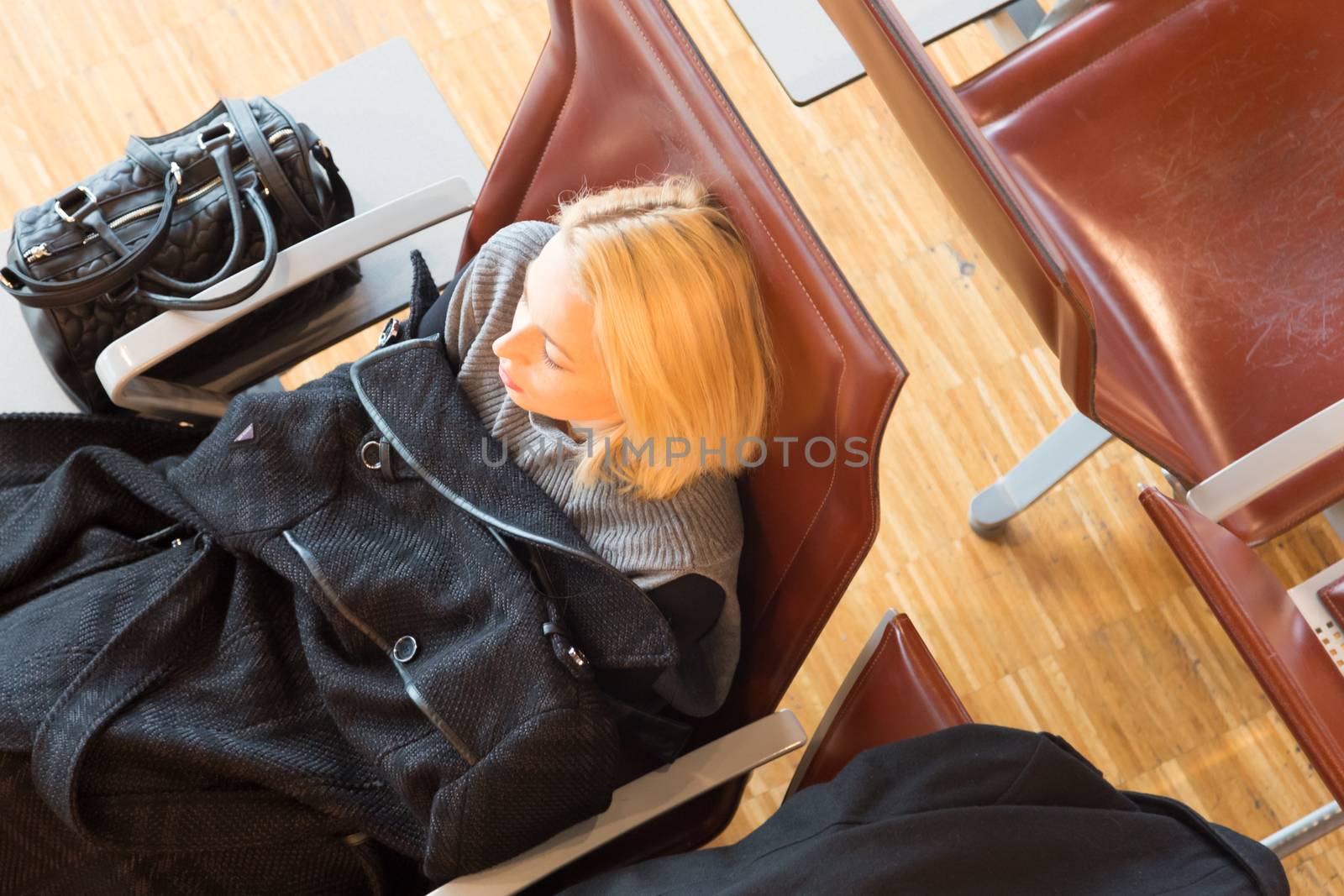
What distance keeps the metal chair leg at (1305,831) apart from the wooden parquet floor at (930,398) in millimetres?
197

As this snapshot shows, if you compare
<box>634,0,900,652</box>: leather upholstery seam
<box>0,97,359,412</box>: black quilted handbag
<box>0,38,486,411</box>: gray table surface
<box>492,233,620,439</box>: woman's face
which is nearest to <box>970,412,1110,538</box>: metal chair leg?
<box>634,0,900,652</box>: leather upholstery seam

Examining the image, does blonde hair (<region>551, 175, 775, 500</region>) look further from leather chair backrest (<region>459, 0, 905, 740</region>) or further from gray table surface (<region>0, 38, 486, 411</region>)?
gray table surface (<region>0, 38, 486, 411</region>)

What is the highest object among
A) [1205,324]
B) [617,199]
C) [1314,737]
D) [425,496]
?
[617,199]

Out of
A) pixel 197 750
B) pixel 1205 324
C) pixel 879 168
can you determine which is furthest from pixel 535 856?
pixel 879 168

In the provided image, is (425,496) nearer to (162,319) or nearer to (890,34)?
(162,319)

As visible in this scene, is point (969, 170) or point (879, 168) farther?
point (879, 168)

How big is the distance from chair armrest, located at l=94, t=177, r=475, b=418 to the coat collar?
0.35 feet

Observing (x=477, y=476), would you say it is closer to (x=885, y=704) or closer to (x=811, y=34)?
(x=885, y=704)

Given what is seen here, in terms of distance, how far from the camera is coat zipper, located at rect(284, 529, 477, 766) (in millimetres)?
967

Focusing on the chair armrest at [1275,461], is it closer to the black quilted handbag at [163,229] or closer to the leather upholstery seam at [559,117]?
the leather upholstery seam at [559,117]

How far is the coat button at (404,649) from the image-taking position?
1.02m

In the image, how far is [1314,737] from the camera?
961mm

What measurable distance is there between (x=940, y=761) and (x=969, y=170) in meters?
0.46

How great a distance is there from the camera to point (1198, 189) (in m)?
1.26
